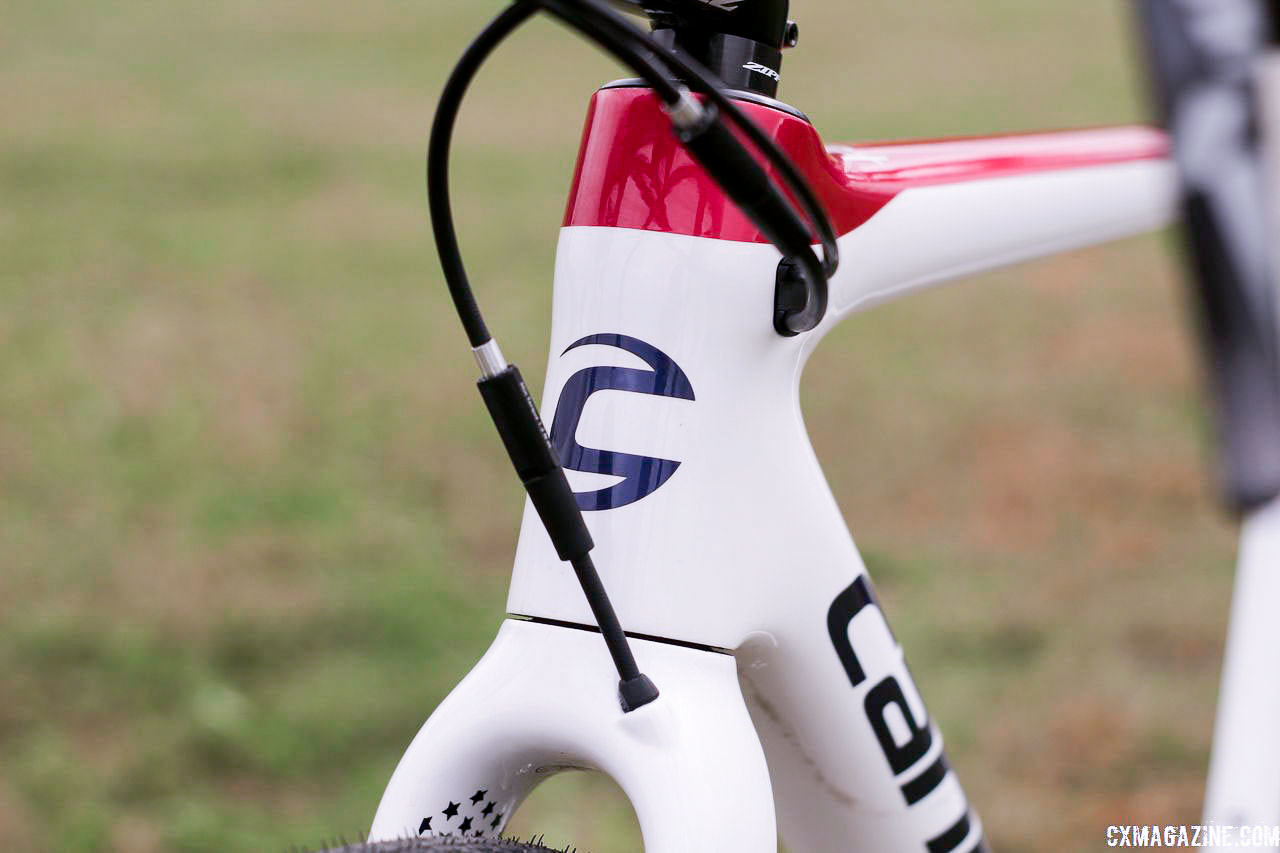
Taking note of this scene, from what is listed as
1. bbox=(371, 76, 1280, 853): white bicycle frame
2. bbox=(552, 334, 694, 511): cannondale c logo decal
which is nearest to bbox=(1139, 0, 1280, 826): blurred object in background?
bbox=(371, 76, 1280, 853): white bicycle frame

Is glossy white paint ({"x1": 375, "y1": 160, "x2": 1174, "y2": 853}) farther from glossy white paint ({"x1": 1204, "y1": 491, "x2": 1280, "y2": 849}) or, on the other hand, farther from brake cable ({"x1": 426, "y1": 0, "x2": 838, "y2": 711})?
glossy white paint ({"x1": 1204, "y1": 491, "x2": 1280, "y2": 849})

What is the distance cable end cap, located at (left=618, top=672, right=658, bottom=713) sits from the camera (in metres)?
0.61

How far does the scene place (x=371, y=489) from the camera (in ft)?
8.96

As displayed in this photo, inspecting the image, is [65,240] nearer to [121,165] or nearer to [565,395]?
[121,165]

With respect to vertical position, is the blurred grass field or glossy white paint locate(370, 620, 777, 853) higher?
glossy white paint locate(370, 620, 777, 853)

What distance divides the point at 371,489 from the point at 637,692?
7.22ft

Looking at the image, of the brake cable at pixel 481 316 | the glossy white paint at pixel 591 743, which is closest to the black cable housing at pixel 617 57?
the brake cable at pixel 481 316

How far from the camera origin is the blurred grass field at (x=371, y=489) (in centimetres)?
191

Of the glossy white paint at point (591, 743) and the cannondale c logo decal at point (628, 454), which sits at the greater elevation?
the cannondale c logo decal at point (628, 454)

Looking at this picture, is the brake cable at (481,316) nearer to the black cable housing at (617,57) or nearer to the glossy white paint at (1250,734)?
the black cable housing at (617,57)

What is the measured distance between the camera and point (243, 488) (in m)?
2.68

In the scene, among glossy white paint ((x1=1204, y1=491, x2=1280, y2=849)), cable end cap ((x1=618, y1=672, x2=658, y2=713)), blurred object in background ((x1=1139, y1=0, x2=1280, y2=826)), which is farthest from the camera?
cable end cap ((x1=618, y1=672, x2=658, y2=713))

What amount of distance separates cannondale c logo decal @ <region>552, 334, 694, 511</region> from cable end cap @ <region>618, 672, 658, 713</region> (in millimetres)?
87

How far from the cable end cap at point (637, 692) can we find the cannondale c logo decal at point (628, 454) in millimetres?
87
